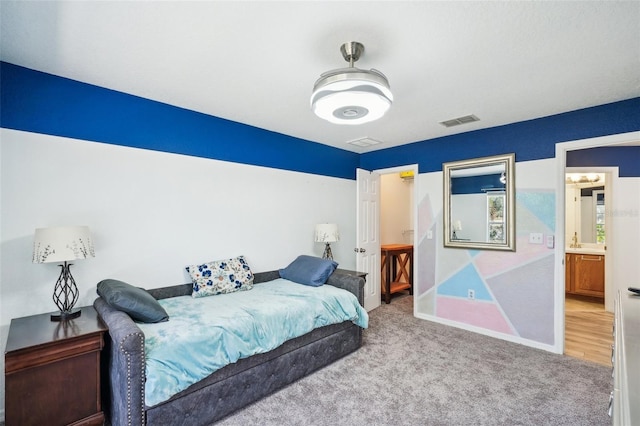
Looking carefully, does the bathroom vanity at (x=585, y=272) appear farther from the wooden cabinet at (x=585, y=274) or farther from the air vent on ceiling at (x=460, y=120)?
the air vent on ceiling at (x=460, y=120)

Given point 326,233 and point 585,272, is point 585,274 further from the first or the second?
point 326,233

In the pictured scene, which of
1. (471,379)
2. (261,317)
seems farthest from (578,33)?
(261,317)

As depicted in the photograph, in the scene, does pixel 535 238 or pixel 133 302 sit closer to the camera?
pixel 133 302

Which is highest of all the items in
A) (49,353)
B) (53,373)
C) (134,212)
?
(134,212)

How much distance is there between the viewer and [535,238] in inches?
129

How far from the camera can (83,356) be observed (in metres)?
1.80

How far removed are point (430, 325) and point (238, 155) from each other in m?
3.20

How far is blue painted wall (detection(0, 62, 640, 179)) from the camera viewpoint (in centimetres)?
223

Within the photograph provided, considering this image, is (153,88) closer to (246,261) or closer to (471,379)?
(246,261)

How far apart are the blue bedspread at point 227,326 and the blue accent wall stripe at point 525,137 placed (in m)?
2.29

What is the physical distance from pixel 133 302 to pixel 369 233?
3.15 m

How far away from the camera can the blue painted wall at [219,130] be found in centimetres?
223

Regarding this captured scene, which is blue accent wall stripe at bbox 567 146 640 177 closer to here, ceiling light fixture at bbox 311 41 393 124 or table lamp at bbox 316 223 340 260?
table lamp at bbox 316 223 340 260

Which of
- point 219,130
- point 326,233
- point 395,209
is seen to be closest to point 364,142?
point 326,233
